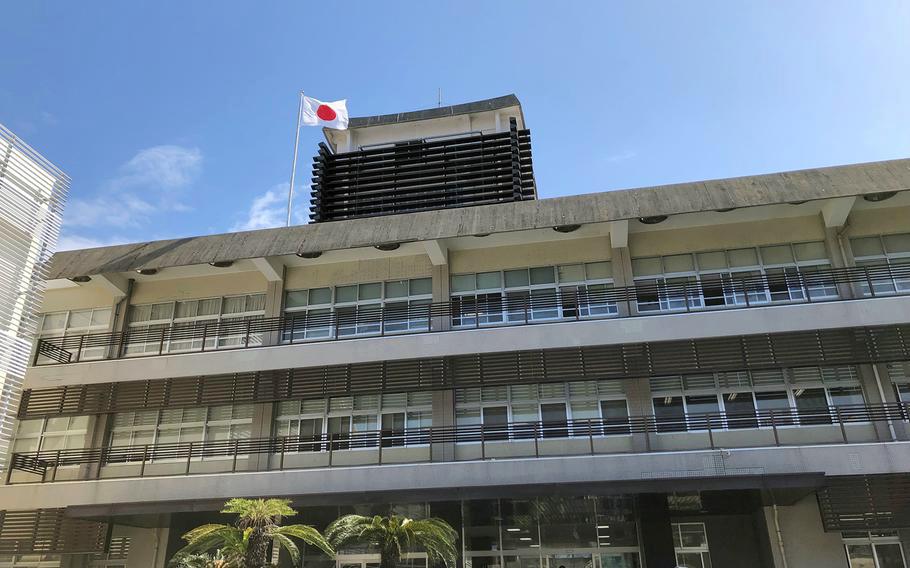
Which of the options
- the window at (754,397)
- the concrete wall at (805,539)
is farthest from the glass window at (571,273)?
the concrete wall at (805,539)

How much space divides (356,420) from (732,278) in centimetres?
1004

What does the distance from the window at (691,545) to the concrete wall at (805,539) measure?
154cm

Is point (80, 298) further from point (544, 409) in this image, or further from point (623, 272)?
point (623, 272)

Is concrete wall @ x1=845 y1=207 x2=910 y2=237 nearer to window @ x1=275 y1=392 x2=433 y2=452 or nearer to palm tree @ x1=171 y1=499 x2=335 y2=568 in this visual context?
window @ x1=275 y1=392 x2=433 y2=452

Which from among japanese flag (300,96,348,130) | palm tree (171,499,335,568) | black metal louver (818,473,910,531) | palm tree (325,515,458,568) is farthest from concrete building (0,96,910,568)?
japanese flag (300,96,348,130)

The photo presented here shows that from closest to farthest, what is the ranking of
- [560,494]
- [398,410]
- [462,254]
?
[560,494] < [398,410] < [462,254]

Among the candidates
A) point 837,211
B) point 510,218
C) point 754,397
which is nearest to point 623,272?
point 510,218

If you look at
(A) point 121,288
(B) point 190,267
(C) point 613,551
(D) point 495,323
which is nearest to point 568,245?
(D) point 495,323

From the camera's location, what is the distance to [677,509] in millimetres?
15625

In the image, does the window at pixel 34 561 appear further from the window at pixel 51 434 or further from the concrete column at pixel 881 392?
the concrete column at pixel 881 392

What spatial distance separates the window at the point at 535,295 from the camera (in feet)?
56.4

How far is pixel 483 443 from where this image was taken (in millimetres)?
15938

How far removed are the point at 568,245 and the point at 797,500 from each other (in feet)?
25.8

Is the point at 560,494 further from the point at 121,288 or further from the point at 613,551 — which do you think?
the point at 121,288
